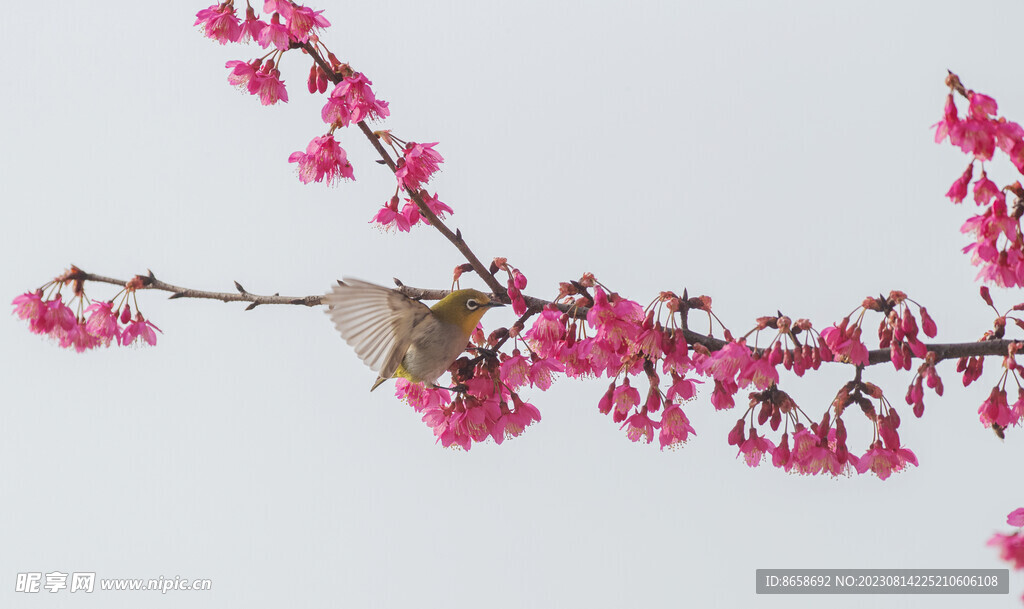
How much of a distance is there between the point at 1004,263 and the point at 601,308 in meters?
0.68

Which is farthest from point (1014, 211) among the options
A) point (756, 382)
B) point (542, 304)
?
point (542, 304)

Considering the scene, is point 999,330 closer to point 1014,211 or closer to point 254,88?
point 1014,211

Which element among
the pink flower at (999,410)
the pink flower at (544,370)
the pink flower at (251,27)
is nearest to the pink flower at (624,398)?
the pink flower at (544,370)

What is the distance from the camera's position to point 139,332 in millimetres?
2084

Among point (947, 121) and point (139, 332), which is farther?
point (139, 332)

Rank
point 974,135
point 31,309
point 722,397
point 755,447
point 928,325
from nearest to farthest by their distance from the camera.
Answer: point 974,135 < point 928,325 < point 722,397 < point 755,447 < point 31,309

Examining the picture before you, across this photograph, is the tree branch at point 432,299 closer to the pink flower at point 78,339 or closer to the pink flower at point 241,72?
the pink flower at point 78,339

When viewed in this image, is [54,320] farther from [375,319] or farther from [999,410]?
[999,410]

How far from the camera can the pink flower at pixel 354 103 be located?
6.00ft

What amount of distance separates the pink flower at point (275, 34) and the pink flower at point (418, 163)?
1.03 ft

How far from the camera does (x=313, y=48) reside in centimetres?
186

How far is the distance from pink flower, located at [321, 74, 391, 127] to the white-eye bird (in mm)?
374

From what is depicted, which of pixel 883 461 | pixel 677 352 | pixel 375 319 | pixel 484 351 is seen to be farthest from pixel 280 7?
pixel 883 461

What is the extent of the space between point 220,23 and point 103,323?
0.69m
